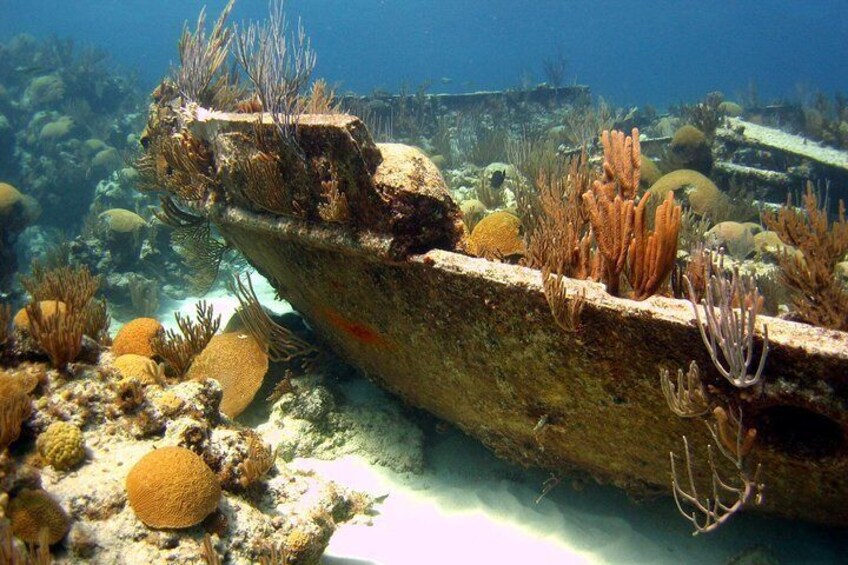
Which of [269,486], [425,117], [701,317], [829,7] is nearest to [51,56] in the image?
[425,117]

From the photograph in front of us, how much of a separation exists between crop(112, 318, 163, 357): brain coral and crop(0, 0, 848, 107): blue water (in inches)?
4174

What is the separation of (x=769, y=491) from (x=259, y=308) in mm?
4693

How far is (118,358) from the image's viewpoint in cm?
450

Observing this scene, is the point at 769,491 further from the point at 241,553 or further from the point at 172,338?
the point at 172,338

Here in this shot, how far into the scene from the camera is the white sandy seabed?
11.6 feet

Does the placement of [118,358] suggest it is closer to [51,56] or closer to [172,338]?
[172,338]

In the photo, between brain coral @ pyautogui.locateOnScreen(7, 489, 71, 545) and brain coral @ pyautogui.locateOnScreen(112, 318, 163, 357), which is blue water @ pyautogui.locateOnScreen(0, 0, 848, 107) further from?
brain coral @ pyautogui.locateOnScreen(7, 489, 71, 545)

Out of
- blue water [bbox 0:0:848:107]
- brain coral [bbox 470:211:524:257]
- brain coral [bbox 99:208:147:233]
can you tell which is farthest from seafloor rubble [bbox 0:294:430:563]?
blue water [bbox 0:0:848:107]

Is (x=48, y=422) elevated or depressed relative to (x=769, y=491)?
elevated

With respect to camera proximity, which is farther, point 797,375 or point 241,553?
point 241,553

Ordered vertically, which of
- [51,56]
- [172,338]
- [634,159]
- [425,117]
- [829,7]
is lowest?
[172,338]

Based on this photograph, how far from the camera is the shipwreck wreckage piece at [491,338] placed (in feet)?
8.20

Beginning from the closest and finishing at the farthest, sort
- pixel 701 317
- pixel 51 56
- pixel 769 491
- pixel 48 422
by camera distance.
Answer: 1. pixel 701 317
2. pixel 769 491
3. pixel 48 422
4. pixel 51 56

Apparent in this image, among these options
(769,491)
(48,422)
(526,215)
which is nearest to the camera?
(769,491)
